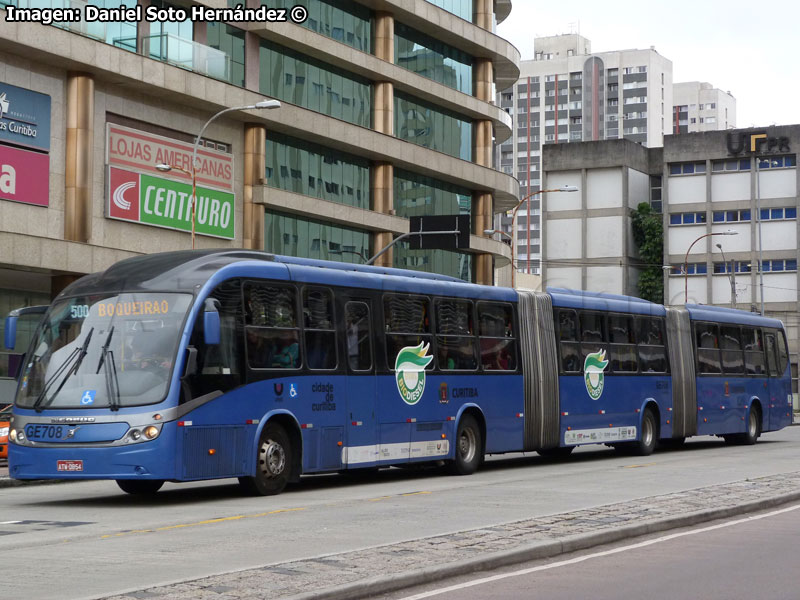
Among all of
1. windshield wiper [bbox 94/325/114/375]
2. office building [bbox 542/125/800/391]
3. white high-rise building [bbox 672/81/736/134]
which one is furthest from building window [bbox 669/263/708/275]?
white high-rise building [bbox 672/81/736/134]

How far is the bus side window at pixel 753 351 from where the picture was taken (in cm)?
3409

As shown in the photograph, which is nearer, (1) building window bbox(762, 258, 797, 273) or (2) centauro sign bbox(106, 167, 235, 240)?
(2) centauro sign bbox(106, 167, 235, 240)

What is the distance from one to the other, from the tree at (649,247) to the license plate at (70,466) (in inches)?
3112

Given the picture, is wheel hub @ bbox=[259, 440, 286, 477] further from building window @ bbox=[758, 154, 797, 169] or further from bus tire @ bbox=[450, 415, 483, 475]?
building window @ bbox=[758, 154, 797, 169]

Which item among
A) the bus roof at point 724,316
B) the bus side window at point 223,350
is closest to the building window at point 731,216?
the bus roof at point 724,316

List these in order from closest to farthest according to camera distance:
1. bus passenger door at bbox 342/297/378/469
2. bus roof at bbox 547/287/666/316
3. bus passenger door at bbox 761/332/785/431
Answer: bus passenger door at bbox 342/297/378/469
bus roof at bbox 547/287/666/316
bus passenger door at bbox 761/332/785/431

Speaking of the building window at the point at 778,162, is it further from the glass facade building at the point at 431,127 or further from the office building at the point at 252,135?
the glass facade building at the point at 431,127

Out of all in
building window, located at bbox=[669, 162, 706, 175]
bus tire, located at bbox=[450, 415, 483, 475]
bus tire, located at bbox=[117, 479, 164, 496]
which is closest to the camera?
bus tire, located at bbox=[117, 479, 164, 496]

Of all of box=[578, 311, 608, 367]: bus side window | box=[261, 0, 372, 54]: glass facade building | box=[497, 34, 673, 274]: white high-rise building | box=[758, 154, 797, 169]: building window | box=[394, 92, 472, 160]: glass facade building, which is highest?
box=[497, 34, 673, 274]: white high-rise building

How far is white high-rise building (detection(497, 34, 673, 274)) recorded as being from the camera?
573 ft

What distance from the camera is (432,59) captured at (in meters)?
56.6

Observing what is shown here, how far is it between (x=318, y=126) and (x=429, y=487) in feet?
98.7

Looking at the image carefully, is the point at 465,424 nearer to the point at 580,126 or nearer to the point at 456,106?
the point at 456,106

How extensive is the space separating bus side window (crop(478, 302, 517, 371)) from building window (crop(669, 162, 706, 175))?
70514mm
